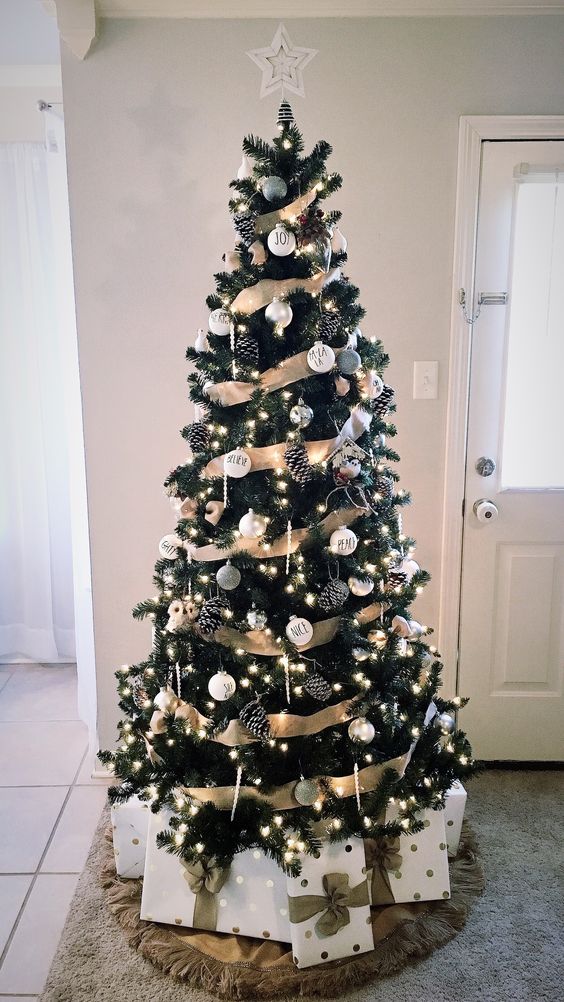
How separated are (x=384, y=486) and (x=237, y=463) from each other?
1.37 ft

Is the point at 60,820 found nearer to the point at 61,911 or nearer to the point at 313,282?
the point at 61,911

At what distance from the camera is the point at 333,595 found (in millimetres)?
1753

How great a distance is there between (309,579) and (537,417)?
3.83 feet

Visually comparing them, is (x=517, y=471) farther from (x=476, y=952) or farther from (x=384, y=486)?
(x=476, y=952)

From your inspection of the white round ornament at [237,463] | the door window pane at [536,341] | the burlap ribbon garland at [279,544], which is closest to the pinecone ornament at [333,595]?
the burlap ribbon garland at [279,544]

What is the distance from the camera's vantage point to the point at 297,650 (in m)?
1.78

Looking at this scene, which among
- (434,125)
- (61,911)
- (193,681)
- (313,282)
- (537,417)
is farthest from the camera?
(537,417)

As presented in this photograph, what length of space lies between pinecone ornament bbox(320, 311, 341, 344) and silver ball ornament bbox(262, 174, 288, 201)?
0.28 m

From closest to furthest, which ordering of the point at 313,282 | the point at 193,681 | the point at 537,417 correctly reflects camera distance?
the point at 313,282 < the point at 193,681 < the point at 537,417

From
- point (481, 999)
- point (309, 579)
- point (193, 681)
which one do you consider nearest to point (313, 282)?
point (309, 579)

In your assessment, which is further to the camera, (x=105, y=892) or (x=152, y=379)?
(x=152, y=379)

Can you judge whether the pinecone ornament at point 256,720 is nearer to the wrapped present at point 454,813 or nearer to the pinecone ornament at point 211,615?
the pinecone ornament at point 211,615

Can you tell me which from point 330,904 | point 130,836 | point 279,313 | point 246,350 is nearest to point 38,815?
point 130,836

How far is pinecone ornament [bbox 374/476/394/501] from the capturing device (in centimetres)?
187
